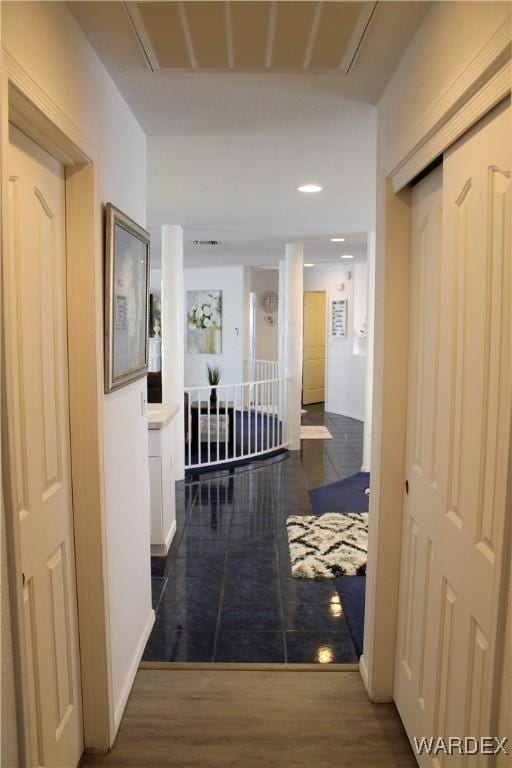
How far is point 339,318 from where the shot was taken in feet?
30.2

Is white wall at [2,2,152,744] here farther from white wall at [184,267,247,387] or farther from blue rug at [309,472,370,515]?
white wall at [184,267,247,387]

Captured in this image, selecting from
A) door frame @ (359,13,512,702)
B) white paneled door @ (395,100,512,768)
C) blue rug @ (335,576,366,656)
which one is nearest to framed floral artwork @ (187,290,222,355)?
blue rug @ (335,576,366,656)

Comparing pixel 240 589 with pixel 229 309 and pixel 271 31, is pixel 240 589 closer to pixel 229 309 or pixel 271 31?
pixel 271 31

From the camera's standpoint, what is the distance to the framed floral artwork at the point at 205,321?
966 centimetres

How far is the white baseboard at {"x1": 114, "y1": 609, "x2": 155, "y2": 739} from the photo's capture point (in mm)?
2006

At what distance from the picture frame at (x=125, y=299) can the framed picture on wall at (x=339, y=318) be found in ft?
22.4

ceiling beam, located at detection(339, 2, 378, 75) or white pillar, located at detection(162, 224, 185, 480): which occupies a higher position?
ceiling beam, located at detection(339, 2, 378, 75)

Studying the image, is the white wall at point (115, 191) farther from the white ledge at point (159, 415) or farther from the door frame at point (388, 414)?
the door frame at point (388, 414)

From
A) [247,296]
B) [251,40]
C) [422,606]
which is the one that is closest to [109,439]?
[422,606]

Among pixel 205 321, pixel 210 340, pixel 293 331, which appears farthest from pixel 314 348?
pixel 293 331

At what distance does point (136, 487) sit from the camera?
2416 mm

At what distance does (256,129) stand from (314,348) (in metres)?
7.77

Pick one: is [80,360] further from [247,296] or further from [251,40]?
[247,296]

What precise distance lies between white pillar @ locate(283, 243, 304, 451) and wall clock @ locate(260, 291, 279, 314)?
3.57 m
